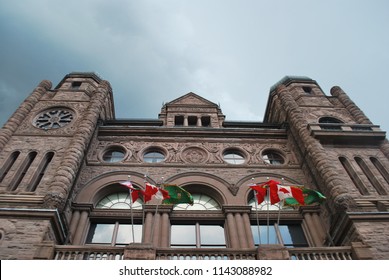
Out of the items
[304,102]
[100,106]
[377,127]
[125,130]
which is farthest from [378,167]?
[100,106]

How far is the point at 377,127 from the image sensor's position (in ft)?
63.6

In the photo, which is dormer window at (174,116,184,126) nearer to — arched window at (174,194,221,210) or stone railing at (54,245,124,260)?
arched window at (174,194,221,210)

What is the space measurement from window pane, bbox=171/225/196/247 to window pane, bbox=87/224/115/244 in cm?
271

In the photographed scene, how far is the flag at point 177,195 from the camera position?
1353cm

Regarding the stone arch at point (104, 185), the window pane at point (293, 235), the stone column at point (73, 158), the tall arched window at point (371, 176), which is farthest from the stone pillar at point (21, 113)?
the tall arched window at point (371, 176)

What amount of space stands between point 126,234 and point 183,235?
8.12 feet

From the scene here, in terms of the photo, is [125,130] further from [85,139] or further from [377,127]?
[377,127]

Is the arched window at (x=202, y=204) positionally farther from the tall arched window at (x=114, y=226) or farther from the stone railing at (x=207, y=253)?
the stone railing at (x=207, y=253)

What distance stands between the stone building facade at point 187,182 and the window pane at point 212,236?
0.05 metres

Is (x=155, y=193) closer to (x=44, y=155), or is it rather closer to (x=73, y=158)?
(x=73, y=158)

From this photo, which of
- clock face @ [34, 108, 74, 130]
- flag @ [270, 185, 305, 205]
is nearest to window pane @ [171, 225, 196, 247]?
flag @ [270, 185, 305, 205]

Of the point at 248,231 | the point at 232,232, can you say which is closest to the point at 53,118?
the point at 232,232

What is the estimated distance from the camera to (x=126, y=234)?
575 inches

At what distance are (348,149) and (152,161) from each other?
10.7m
